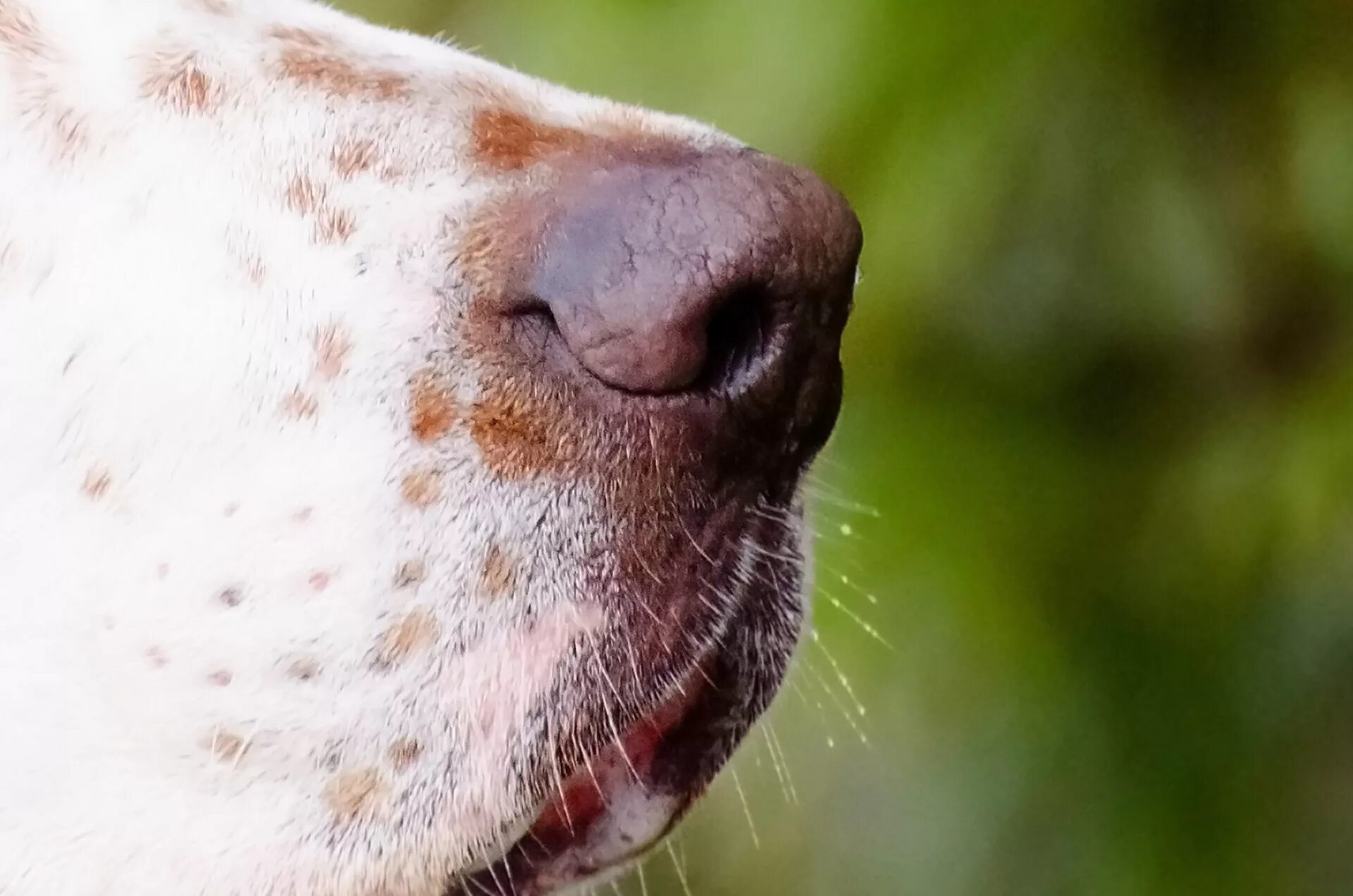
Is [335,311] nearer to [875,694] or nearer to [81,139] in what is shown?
[81,139]

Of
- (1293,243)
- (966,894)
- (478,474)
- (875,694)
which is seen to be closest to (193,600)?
(478,474)

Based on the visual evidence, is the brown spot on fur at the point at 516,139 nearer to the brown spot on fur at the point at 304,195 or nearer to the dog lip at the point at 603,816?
the brown spot on fur at the point at 304,195

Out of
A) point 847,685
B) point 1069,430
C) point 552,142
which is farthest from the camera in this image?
point 1069,430

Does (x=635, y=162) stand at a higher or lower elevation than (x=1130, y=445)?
higher

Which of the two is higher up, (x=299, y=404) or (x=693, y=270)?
(x=693, y=270)

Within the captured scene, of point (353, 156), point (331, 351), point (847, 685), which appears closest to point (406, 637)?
point (331, 351)

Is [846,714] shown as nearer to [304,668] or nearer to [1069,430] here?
[1069,430]

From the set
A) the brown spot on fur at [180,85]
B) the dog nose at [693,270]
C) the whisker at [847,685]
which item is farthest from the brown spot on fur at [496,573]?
the whisker at [847,685]
